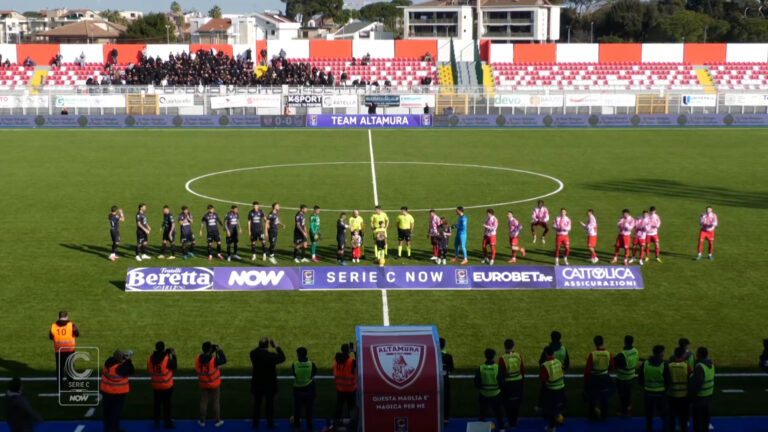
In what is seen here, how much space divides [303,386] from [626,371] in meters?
5.41

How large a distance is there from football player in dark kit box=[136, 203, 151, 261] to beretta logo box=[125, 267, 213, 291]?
110 inches

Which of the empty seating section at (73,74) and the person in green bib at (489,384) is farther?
the empty seating section at (73,74)

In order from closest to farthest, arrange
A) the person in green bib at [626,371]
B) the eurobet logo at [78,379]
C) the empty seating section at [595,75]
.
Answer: the person in green bib at [626,371] < the eurobet logo at [78,379] < the empty seating section at [595,75]

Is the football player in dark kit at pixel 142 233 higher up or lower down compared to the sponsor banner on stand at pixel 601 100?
lower down

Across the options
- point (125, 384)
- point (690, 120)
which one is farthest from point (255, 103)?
point (125, 384)

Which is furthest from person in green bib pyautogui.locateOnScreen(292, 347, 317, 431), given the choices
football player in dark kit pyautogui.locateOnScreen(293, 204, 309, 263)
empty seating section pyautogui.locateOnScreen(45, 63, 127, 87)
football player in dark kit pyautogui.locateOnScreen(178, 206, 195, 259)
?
empty seating section pyautogui.locateOnScreen(45, 63, 127, 87)

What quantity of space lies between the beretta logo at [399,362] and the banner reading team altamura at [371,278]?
9525 mm

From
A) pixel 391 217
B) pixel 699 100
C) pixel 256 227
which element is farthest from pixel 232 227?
pixel 699 100

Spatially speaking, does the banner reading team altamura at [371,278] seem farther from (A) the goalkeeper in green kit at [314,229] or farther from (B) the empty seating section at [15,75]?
(B) the empty seating section at [15,75]

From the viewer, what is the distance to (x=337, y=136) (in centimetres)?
5459

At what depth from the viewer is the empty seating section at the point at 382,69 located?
78.2 m

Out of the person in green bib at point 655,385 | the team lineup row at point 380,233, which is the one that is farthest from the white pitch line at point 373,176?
the person in green bib at point 655,385

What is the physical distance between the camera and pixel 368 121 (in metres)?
60.2

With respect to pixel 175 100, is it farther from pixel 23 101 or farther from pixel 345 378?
pixel 345 378
